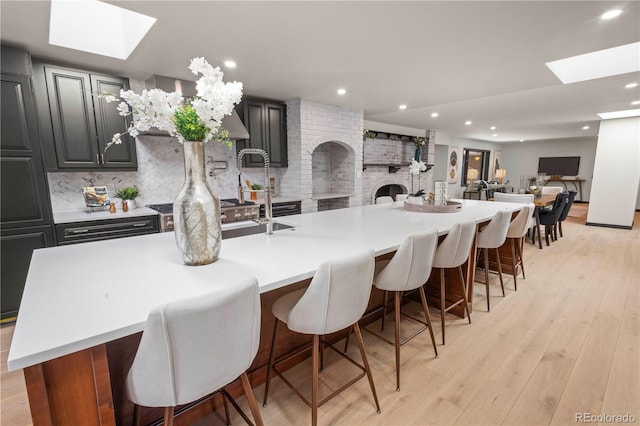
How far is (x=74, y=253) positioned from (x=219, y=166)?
2806 millimetres

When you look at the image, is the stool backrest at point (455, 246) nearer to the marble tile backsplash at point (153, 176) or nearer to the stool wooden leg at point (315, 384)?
the stool wooden leg at point (315, 384)

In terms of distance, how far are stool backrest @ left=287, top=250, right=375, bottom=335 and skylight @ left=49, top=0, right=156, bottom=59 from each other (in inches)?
93.9

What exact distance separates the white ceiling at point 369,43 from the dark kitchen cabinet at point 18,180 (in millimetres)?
325

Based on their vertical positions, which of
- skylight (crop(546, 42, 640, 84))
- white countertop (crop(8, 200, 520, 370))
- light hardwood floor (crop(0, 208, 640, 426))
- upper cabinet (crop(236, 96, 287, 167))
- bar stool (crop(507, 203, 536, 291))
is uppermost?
skylight (crop(546, 42, 640, 84))

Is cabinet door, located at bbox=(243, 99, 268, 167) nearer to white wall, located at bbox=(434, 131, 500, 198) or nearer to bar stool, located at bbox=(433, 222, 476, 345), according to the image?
bar stool, located at bbox=(433, 222, 476, 345)

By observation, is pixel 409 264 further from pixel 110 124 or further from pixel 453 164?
pixel 453 164

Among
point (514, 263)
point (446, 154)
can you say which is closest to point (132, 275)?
point (514, 263)

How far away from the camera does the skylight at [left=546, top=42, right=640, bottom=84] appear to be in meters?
3.12

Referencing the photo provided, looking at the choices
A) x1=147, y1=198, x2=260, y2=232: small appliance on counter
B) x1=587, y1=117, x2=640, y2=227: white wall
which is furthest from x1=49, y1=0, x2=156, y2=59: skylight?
x1=587, y1=117, x2=640, y2=227: white wall

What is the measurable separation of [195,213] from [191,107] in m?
0.46

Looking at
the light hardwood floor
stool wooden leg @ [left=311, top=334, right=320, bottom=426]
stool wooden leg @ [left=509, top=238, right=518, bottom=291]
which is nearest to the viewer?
stool wooden leg @ [left=311, top=334, right=320, bottom=426]

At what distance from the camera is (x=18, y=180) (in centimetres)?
254

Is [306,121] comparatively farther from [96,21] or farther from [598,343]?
[598,343]

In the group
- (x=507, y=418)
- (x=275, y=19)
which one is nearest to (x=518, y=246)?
(x=507, y=418)
